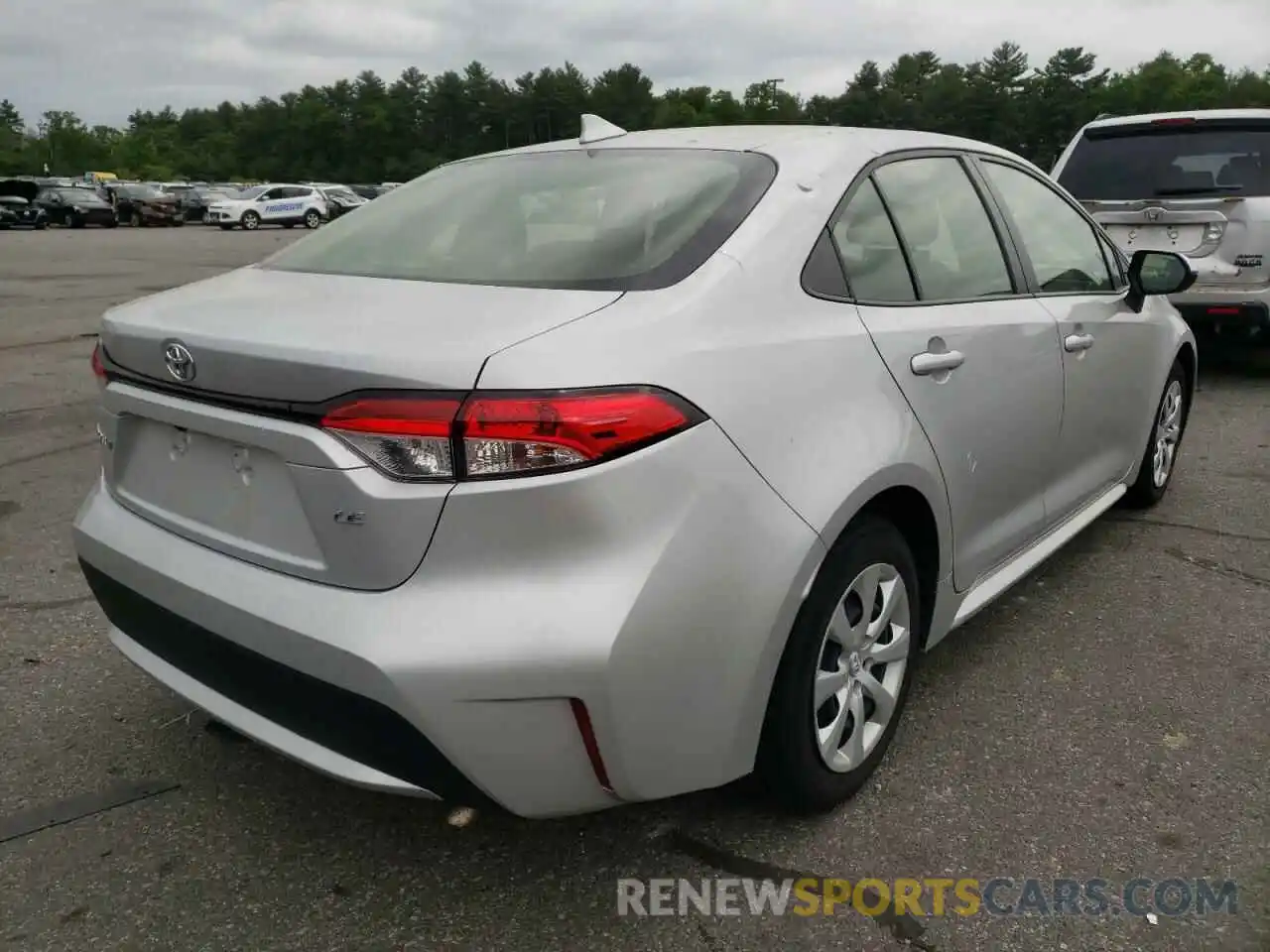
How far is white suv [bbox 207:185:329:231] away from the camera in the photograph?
39719mm

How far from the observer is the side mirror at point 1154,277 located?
3990 mm

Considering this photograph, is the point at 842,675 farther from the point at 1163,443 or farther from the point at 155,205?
the point at 155,205

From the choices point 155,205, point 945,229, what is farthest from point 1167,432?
point 155,205

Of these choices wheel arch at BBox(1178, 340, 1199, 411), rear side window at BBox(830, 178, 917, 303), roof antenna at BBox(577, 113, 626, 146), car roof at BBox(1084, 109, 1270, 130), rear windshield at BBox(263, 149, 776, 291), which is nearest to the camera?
rear windshield at BBox(263, 149, 776, 291)

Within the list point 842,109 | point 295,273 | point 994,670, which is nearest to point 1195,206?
point 994,670

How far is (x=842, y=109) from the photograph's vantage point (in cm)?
8350

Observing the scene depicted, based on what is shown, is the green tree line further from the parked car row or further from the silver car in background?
the silver car in background

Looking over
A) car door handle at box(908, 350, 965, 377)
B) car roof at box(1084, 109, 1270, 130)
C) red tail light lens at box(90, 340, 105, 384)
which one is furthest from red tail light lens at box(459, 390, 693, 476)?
car roof at box(1084, 109, 1270, 130)

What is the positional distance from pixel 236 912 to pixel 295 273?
146 cm

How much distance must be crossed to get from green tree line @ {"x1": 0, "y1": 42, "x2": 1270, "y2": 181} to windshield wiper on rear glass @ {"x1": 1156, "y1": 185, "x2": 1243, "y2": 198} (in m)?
71.9

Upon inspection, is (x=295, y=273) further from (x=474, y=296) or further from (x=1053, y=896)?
(x=1053, y=896)

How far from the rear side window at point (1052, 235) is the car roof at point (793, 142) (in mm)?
290

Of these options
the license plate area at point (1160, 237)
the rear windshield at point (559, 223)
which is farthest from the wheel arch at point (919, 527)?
the license plate area at point (1160, 237)

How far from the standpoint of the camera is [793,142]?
267 cm
